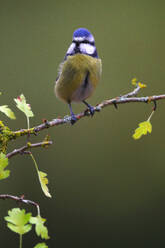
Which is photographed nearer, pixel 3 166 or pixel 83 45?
pixel 3 166

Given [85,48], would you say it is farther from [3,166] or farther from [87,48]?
[3,166]

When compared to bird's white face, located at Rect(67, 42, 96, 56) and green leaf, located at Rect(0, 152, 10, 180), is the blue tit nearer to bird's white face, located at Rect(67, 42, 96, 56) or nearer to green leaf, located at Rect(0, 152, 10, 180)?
bird's white face, located at Rect(67, 42, 96, 56)

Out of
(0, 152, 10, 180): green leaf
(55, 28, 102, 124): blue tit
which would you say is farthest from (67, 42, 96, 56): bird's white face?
(0, 152, 10, 180): green leaf

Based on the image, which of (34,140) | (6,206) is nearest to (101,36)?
(34,140)

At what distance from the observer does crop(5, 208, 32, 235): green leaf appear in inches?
23.2

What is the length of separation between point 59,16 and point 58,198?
4.68ft

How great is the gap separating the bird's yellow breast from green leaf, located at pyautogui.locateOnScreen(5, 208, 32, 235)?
99cm

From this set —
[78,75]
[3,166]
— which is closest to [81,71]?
[78,75]

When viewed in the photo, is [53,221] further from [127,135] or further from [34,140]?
[127,135]

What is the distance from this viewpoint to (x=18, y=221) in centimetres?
60

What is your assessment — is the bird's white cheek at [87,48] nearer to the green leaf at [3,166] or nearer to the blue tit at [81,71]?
the blue tit at [81,71]

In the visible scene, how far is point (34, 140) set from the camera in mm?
2902

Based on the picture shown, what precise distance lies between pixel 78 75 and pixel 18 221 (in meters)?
1.01

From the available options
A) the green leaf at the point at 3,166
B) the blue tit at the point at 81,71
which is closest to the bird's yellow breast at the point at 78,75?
the blue tit at the point at 81,71
